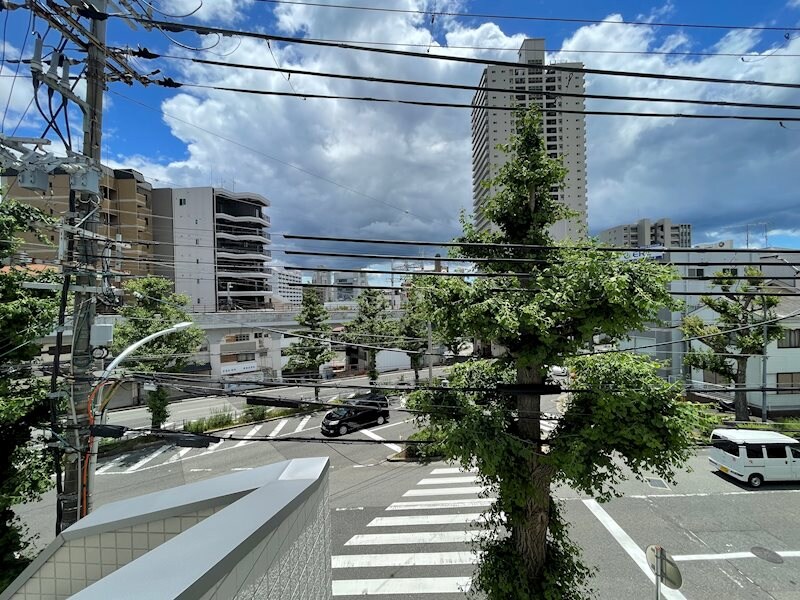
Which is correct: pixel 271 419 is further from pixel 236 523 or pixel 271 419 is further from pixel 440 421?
pixel 236 523

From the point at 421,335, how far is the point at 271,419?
42.2 ft

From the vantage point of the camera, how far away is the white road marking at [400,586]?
27.2 ft

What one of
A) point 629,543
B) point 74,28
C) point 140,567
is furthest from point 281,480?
point 629,543

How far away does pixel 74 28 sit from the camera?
17.7 feet

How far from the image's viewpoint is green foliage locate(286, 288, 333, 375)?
24469 mm

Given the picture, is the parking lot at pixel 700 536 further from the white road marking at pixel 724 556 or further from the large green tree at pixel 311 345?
the large green tree at pixel 311 345

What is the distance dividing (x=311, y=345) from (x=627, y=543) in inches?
768

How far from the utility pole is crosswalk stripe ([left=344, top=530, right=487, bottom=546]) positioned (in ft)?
22.2

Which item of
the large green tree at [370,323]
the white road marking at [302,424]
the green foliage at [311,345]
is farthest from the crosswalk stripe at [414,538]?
the large green tree at [370,323]

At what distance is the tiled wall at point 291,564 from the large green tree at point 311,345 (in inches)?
746

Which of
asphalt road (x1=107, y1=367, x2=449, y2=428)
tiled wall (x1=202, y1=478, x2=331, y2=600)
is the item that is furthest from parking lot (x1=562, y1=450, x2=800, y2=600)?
asphalt road (x1=107, y1=367, x2=449, y2=428)

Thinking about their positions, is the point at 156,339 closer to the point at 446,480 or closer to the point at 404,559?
the point at 446,480

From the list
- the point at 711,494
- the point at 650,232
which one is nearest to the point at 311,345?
the point at 711,494

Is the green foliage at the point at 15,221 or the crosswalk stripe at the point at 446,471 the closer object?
the green foliage at the point at 15,221
